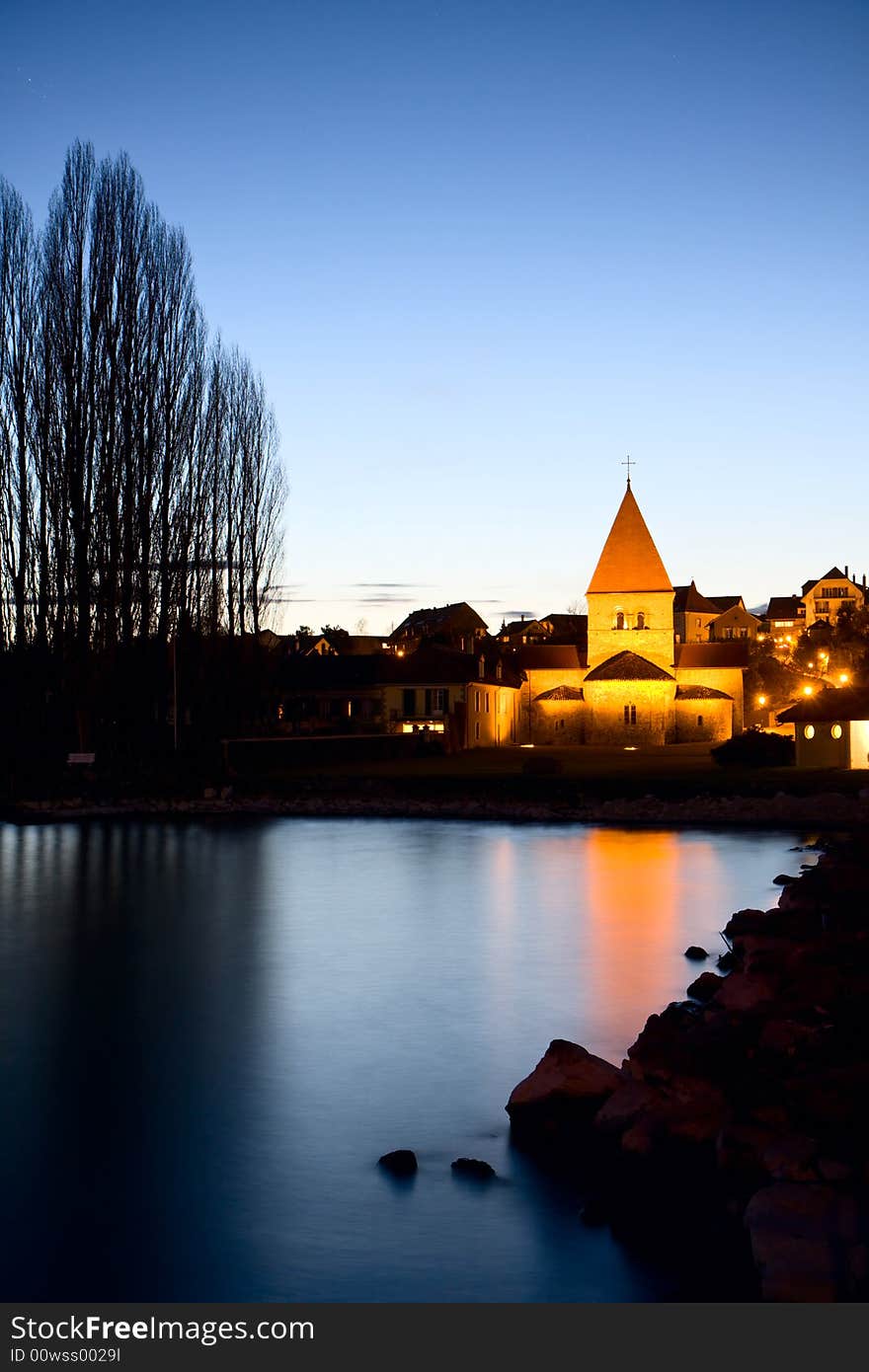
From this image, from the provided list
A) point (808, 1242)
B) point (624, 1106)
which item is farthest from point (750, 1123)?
point (808, 1242)

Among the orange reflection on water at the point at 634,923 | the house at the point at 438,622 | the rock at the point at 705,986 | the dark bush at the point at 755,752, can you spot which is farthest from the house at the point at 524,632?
the rock at the point at 705,986

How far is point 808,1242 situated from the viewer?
621 cm

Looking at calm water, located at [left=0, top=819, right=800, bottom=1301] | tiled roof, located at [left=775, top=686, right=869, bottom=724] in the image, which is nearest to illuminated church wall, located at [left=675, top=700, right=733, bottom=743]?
tiled roof, located at [left=775, top=686, right=869, bottom=724]

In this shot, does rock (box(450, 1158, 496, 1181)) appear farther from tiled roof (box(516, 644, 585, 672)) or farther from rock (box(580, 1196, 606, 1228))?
tiled roof (box(516, 644, 585, 672))

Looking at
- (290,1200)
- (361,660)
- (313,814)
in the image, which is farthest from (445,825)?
(361,660)

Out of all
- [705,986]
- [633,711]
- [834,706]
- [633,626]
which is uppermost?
[633,626]

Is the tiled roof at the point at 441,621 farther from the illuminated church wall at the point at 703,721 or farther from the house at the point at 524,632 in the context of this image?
the illuminated church wall at the point at 703,721

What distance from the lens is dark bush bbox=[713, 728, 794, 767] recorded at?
142ft

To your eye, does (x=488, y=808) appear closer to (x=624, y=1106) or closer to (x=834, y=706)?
(x=834, y=706)

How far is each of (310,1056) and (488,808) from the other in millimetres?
25605

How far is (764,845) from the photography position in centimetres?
2794

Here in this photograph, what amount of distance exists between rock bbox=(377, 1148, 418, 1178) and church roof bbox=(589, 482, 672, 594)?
6196 centimetres

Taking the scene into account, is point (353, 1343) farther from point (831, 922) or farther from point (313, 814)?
point (313, 814)

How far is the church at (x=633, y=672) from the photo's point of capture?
65500mm
